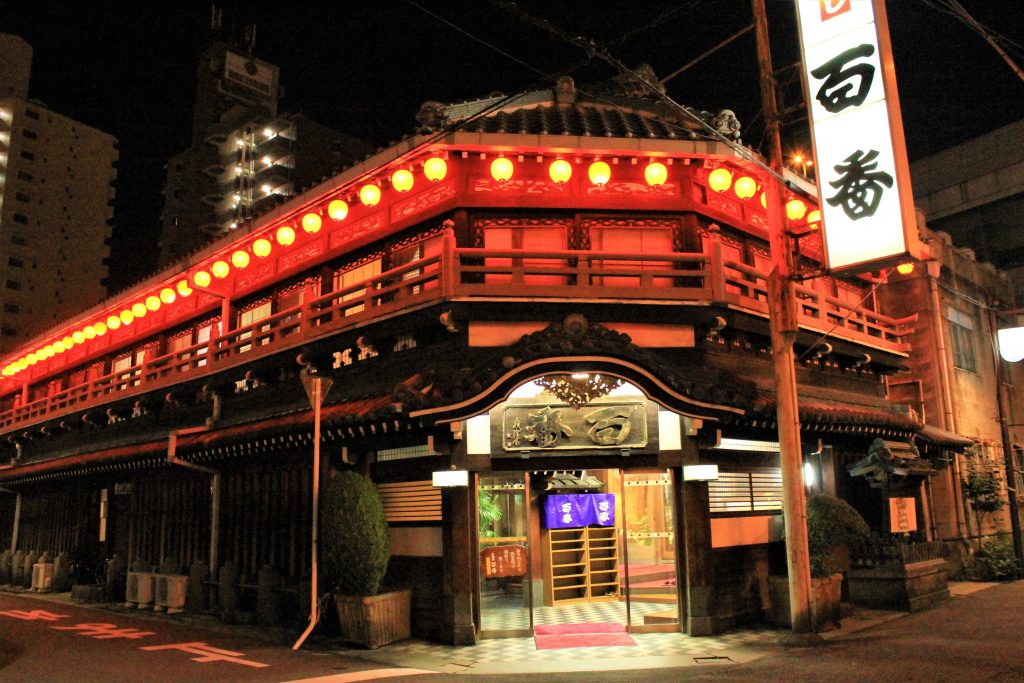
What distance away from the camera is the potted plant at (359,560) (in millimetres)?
13672

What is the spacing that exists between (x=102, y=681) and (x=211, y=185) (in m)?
72.3

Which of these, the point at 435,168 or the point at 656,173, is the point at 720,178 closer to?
the point at 656,173

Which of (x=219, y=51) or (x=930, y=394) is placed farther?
(x=219, y=51)

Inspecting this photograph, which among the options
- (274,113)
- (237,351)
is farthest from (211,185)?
(237,351)

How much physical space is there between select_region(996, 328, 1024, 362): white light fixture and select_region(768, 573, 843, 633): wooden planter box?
573 inches

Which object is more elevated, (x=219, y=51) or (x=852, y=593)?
(x=219, y=51)

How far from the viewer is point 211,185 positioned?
75.8 meters

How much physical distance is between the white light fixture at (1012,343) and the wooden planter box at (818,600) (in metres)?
14.6

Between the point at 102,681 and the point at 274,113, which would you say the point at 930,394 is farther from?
the point at 274,113

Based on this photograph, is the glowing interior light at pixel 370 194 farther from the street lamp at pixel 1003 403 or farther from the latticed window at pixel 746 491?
the street lamp at pixel 1003 403

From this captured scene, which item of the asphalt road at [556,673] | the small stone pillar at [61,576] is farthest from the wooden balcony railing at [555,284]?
the small stone pillar at [61,576]

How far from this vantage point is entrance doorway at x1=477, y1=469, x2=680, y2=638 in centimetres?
1434

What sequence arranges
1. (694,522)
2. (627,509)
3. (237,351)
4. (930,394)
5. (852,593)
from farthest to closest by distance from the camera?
(930,394) → (237,351) → (852,593) → (627,509) → (694,522)

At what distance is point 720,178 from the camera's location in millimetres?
16031
